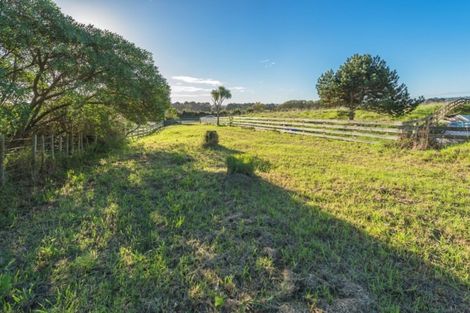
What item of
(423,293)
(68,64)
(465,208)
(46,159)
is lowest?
(423,293)

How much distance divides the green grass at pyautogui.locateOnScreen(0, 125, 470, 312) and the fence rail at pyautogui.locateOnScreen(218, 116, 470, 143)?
155 inches

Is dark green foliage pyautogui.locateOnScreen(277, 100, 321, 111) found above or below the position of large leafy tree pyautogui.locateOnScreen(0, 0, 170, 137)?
above

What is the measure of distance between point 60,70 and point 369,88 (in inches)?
787

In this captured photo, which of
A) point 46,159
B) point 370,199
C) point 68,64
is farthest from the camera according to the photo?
point 46,159

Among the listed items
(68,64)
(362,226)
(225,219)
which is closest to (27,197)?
(68,64)

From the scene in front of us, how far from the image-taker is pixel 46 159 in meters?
6.30

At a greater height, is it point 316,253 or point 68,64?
point 68,64

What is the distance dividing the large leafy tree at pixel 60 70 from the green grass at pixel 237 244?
2220mm

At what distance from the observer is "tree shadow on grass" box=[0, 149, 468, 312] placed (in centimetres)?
234

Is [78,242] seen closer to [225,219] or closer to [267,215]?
[225,219]

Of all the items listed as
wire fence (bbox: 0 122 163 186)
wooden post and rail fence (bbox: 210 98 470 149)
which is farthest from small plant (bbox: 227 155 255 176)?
wooden post and rail fence (bbox: 210 98 470 149)

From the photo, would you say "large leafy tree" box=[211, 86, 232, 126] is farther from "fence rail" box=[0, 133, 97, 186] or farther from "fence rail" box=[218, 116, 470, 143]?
"fence rail" box=[0, 133, 97, 186]

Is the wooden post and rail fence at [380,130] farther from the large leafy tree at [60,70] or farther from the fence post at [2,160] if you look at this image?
the fence post at [2,160]

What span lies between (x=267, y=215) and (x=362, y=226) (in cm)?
138
